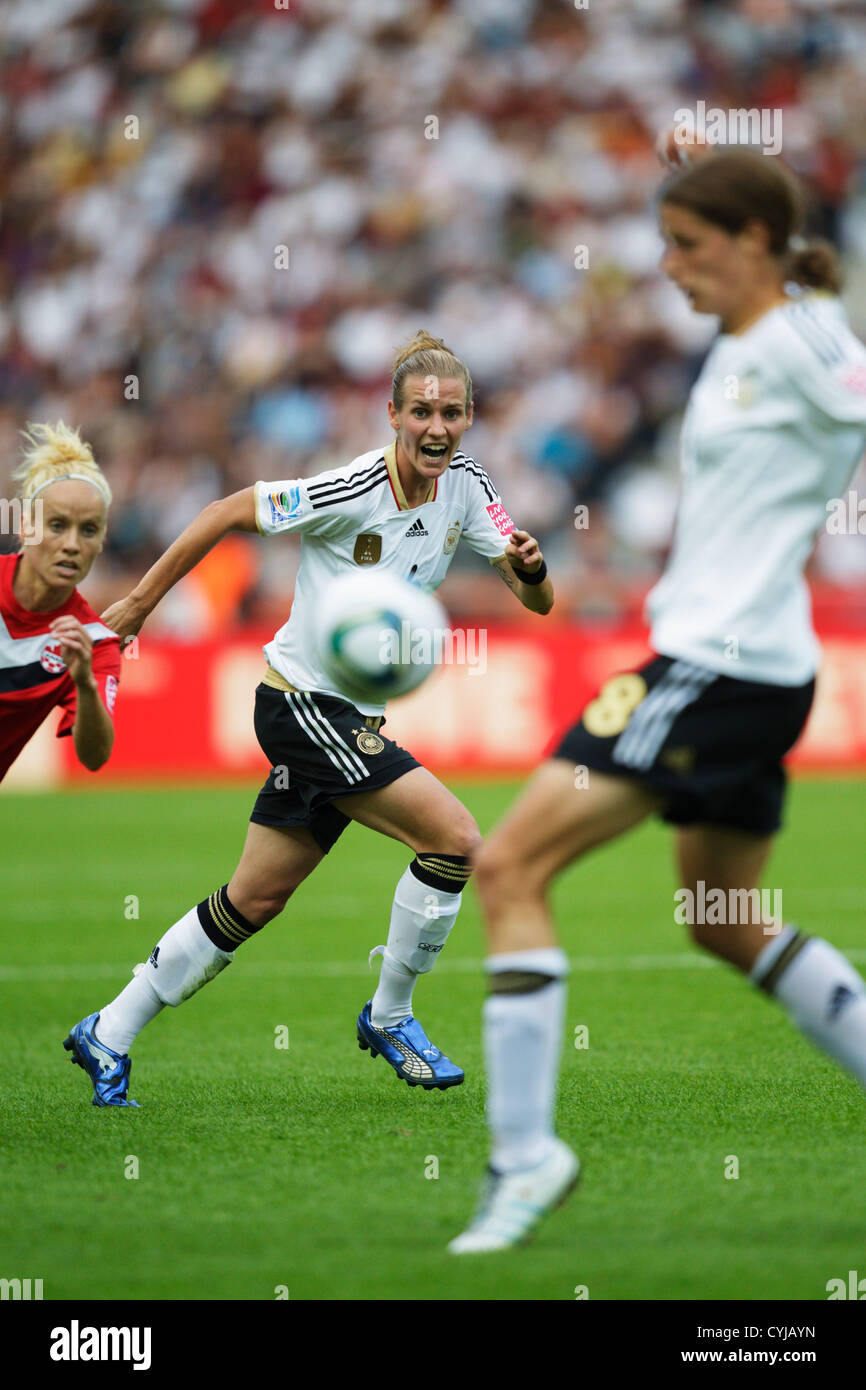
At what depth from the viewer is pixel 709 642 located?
143 inches

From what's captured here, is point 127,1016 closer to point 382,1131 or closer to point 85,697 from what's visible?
point 382,1131

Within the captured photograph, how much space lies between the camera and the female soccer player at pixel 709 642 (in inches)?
142

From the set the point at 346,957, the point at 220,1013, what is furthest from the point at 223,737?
the point at 220,1013

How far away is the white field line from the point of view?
771 cm

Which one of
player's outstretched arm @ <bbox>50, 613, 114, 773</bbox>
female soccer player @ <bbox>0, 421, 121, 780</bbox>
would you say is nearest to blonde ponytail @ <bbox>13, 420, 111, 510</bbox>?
female soccer player @ <bbox>0, 421, 121, 780</bbox>

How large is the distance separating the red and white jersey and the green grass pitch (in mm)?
1233

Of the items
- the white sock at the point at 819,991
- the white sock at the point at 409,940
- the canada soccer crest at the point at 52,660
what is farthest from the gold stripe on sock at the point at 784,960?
the canada soccer crest at the point at 52,660

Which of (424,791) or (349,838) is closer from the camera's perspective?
(424,791)

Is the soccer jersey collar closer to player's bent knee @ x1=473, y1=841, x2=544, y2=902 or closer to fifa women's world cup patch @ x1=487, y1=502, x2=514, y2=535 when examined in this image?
fifa women's world cup patch @ x1=487, y1=502, x2=514, y2=535

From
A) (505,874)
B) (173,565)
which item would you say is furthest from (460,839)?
(505,874)

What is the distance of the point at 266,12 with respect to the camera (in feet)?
70.6

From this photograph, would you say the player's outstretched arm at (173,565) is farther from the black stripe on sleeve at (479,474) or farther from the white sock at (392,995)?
the white sock at (392,995)
